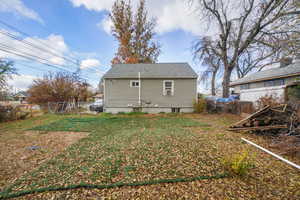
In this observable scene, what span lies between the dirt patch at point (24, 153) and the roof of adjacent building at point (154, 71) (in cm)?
675

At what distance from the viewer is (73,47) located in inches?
581

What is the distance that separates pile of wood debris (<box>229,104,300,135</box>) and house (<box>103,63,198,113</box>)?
17.3ft

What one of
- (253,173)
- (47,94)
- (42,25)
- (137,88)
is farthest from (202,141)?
(42,25)

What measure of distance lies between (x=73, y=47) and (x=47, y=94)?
767 centimetres

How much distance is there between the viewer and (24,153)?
308 centimetres

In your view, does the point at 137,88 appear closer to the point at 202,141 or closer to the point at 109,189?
the point at 202,141

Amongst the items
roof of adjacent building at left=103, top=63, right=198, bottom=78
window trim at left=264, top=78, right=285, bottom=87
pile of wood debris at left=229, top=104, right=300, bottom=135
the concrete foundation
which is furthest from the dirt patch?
window trim at left=264, top=78, right=285, bottom=87

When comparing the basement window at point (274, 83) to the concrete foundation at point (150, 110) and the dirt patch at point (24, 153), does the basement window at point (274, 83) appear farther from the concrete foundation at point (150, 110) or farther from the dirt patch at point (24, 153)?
the dirt patch at point (24, 153)

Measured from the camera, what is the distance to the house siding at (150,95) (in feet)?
31.6

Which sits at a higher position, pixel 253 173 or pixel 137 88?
pixel 137 88

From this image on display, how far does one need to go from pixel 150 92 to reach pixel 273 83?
10498 millimetres

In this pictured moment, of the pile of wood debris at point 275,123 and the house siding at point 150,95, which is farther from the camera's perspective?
the house siding at point 150,95

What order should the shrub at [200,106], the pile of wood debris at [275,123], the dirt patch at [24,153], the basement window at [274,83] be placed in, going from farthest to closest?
the shrub at [200,106] → the basement window at [274,83] → the pile of wood debris at [275,123] → the dirt patch at [24,153]

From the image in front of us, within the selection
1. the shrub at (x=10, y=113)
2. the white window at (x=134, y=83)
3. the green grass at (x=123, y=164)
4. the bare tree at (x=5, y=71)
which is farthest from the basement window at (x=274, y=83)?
the bare tree at (x=5, y=71)
